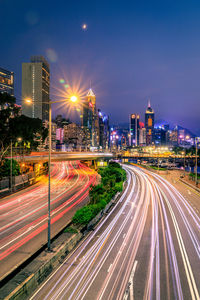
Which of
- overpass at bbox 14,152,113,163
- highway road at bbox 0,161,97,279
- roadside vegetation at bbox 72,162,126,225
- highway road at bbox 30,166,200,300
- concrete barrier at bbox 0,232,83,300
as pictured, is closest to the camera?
concrete barrier at bbox 0,232,83,300

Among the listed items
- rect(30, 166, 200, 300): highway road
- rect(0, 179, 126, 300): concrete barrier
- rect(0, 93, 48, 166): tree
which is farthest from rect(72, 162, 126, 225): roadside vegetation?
rect(0, 93, 48, 166): tree

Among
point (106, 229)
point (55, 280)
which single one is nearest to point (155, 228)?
point (106, 229)

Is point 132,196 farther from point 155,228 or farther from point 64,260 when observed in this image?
point 64,260

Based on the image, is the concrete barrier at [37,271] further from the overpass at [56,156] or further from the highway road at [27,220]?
the overpass at [56,156]

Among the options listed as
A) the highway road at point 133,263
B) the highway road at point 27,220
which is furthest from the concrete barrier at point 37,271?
the highway road at point 27,220

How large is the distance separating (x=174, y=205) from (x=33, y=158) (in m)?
34.5

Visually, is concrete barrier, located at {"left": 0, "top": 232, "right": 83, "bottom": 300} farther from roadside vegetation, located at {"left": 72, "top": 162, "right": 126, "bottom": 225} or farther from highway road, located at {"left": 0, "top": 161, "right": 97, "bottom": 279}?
roadside vegetation, located at {"left": 72, "top": 162, "right": 126, "bottom": 225}

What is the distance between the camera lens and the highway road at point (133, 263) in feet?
32.7

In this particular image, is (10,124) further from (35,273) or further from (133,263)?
(133,263)

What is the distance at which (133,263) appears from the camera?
41.3ft

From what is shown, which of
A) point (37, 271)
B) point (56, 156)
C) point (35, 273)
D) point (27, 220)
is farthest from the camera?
point (56, 156)

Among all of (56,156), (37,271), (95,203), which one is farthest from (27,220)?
(56,156)

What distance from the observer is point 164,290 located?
1009cm

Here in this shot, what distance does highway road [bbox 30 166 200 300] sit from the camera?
995 centimetres
